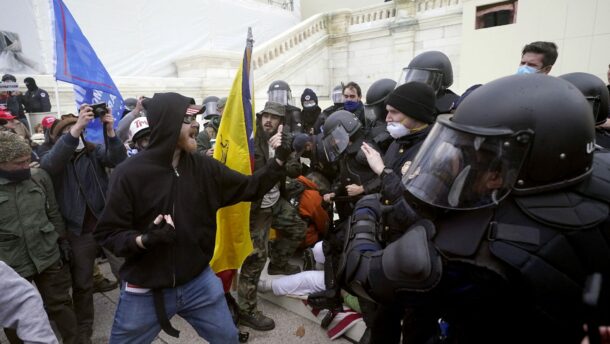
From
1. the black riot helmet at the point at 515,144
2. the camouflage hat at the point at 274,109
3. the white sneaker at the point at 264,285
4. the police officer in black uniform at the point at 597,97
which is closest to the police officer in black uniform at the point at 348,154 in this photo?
the camouflage hat at the point at 274,109

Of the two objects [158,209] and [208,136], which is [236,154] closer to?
[158,209]

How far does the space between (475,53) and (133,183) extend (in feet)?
34.5

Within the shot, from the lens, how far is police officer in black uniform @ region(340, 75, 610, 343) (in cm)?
100

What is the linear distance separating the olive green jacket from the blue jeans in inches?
41.5

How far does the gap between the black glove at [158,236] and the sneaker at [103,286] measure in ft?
9.39

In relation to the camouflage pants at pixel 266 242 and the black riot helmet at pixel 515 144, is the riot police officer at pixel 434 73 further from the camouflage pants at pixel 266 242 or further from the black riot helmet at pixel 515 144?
the black riot helmet at pixel 515 144

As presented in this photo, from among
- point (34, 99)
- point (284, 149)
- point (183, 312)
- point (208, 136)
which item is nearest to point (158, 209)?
point (183, 312)

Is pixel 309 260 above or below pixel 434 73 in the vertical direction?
below

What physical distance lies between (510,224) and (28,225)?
10.2ft

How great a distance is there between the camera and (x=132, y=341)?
209 cm

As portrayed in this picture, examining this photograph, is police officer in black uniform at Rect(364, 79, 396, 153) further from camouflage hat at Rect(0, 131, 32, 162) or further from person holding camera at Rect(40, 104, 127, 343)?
camouflage hat at Rect(0, 131, 32, 162)

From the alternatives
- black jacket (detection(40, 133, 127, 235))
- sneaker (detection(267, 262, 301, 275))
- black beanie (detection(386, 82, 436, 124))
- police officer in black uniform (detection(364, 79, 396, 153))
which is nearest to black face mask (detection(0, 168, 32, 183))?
black jacket (detection(40, 133, 127, 235))

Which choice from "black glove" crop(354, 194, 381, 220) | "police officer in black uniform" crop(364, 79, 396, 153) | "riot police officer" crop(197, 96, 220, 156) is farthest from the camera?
"riot police officer" crop(197, 96, 220, 156)

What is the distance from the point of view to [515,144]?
1124 mm
